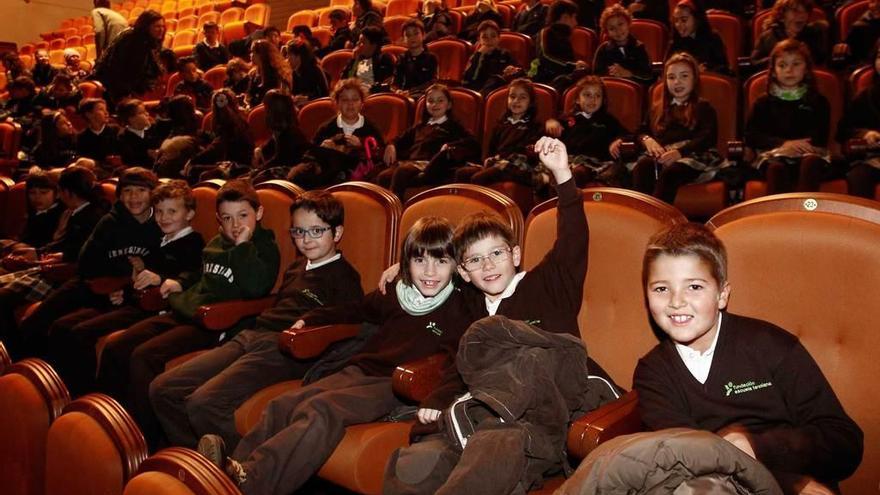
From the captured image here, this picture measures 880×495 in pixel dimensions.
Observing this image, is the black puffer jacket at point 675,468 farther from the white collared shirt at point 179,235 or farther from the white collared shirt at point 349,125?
the white collared shirt at point 349,125

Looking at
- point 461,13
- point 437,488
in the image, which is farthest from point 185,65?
point 437,488

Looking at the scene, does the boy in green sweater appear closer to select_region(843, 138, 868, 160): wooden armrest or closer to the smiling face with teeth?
the smiling face with teeth

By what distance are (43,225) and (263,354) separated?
1988mm

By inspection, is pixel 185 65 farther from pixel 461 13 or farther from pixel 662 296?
pixel 662 296

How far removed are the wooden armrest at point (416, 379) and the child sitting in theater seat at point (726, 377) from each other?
0.45 meters

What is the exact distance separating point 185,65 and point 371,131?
114 inches

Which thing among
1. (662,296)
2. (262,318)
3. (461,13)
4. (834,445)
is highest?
(461,13)

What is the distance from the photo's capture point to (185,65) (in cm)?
578

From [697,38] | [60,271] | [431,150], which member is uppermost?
[697,38]

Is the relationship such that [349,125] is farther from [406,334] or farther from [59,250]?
[406,334]

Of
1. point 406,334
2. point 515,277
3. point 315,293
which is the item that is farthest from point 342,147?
point 515,277

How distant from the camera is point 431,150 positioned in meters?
3.31

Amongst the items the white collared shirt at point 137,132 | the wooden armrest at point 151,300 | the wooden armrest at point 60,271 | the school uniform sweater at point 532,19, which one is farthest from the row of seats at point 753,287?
the white collared shirt at point 137,132

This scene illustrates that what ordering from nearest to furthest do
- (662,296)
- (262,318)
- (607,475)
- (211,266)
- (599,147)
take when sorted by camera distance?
(607,475)
(662,296)
(262,318)
(211,266)
(599,147)
